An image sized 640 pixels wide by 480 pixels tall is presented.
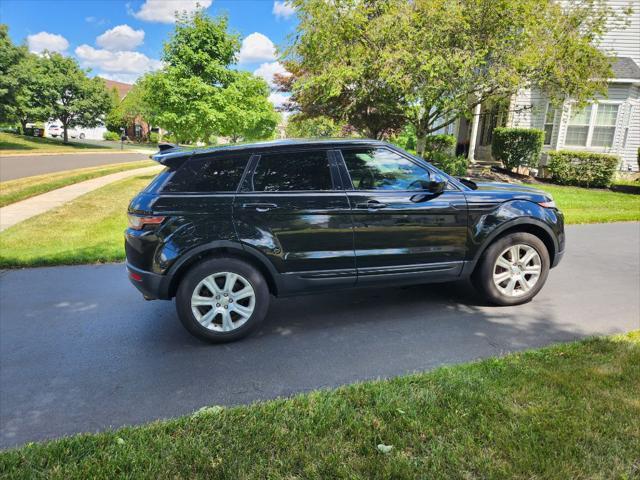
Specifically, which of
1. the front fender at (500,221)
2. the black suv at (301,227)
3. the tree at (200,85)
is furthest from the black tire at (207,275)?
the tree at (200,85)

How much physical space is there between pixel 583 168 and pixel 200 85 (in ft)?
43.3

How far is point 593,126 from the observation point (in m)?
17.5

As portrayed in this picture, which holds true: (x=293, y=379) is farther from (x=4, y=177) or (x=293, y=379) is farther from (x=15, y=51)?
(x=15, y=51)

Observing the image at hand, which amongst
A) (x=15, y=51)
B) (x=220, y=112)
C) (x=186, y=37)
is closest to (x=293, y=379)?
(x=220, y=112)

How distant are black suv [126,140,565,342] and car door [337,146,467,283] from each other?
0.03 feet

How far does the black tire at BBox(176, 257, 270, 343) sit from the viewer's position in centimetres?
376

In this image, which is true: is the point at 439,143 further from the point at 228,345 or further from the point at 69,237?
the point at 228,345

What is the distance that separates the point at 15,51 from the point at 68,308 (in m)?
37.0

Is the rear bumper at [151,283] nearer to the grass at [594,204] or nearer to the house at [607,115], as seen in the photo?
the grass at [594,204]

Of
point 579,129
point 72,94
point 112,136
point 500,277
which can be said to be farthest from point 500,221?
point 112,136

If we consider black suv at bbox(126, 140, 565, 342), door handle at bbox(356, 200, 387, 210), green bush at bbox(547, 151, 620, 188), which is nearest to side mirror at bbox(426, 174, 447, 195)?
black suv at bbox(126, 140, 565, 342)

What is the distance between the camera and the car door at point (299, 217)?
152 inches

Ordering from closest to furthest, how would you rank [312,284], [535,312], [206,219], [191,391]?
[191,391]
[206,219]
[312,284]
[535,312]

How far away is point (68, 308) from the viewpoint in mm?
4738
